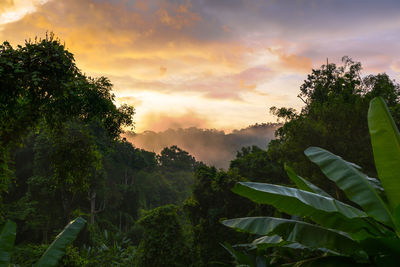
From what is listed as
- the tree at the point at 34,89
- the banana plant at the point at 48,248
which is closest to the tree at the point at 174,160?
the tree at the point at 34,89

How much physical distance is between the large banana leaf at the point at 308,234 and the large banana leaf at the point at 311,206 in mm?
76

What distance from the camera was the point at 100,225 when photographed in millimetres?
25797

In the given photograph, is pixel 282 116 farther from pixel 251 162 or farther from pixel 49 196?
pixel 49 196

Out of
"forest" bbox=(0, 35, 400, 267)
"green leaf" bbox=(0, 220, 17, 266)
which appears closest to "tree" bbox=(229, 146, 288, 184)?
"forest" bbox=(0, 35, 400, 267)

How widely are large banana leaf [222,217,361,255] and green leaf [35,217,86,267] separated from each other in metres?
2.37

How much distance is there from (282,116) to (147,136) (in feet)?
395

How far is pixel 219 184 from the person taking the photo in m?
12.6

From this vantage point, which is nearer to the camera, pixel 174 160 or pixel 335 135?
pixel 335 135

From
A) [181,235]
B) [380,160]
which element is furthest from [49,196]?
[380,160]

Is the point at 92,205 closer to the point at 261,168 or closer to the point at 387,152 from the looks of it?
the point at 261,168

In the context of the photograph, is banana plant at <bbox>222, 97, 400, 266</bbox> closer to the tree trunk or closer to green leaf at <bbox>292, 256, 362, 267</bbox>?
green leaf at <bbox>292, 256, 362, 267</bbox>

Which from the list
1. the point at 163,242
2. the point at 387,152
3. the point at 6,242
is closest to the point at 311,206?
the point at 387,152

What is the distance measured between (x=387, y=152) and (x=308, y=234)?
1.01 metres

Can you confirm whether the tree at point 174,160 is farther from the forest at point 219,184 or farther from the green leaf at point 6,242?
the green leaf at point 6,242
